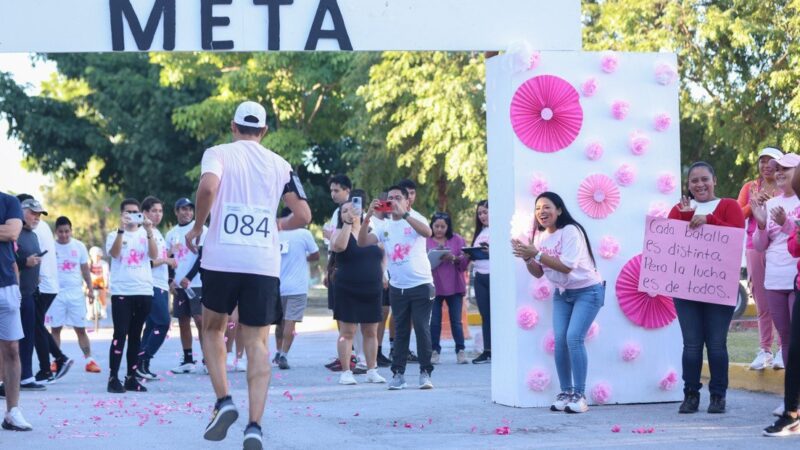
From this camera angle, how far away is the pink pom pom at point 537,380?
1035cm

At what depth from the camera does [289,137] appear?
Result: 36.3 m

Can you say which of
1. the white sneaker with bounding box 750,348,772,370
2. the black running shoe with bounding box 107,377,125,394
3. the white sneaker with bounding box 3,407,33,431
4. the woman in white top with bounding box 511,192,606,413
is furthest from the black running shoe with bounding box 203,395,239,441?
the white sneaker with bounding box 750,348,772,370

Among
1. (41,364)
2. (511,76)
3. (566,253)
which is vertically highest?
(511,76)

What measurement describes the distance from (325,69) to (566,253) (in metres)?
26.3

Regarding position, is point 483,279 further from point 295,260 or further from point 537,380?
point 537,380

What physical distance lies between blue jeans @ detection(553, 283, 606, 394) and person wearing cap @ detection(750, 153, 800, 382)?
4.24 feet

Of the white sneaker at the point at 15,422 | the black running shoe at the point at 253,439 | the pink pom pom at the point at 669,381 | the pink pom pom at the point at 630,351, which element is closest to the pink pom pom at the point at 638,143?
the pink pom pom at the point at 630,351

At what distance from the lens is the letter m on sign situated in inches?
390

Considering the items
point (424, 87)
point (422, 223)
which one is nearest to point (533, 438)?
point (422, 223)

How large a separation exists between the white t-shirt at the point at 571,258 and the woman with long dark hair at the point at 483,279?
5309mm

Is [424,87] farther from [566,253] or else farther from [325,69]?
[566,253]

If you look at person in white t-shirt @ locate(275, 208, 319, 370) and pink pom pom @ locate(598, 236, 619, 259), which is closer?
pink pom pom @ locate(598, 236, 619, 259)

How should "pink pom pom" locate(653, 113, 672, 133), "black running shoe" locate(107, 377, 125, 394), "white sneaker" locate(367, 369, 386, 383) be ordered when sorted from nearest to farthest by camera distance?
"pink pom pom" locate(653, 113, 672, 133) → "black running shoe" locate(107, 377, 125, 394) → "white sneaker" locate(367, 369, 386, 383)

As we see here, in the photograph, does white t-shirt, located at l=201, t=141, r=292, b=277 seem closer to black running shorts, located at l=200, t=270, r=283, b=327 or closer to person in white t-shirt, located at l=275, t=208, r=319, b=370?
black running shorts, located at l=200, t=270, r=283, b=327
